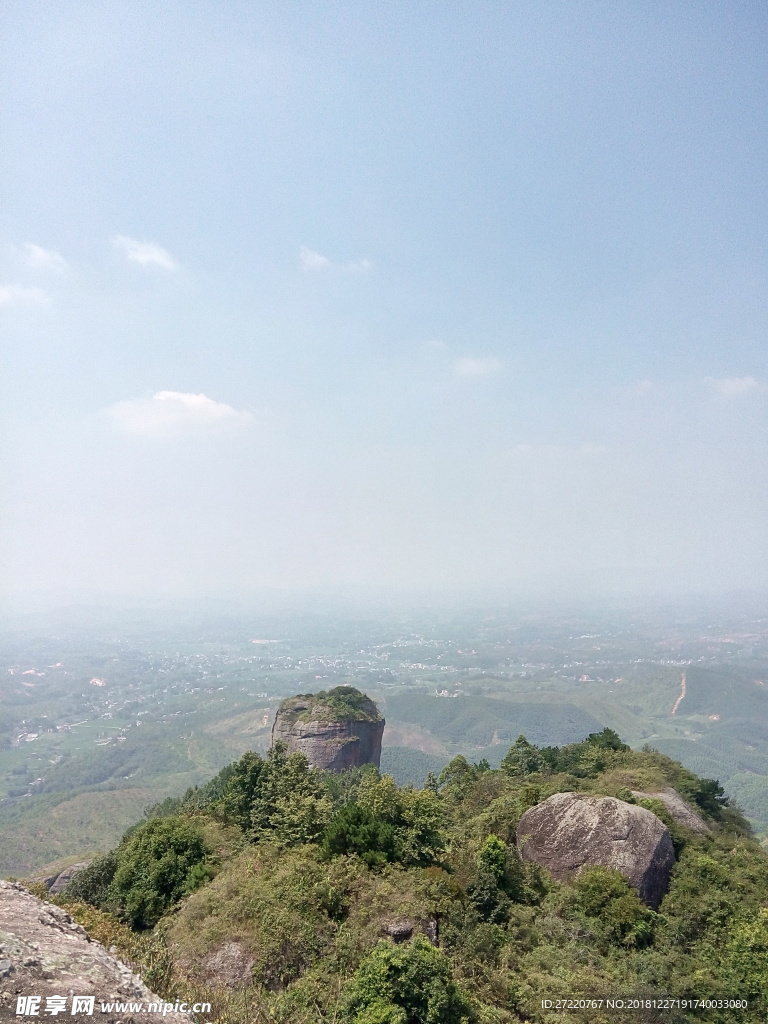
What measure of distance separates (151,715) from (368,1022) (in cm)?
19110

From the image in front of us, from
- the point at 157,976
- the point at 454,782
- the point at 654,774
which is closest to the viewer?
the point at 157,976

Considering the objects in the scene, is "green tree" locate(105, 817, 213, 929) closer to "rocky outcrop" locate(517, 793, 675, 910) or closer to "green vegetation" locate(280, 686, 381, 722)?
"rocky outcrop" locate(517, 793, 675, 910)

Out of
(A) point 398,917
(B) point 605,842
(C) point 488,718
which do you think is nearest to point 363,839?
(A) point 398,917

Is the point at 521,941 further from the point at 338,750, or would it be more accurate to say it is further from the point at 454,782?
the point at 338,750

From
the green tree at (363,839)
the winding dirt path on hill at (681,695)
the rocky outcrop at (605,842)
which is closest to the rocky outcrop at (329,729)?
the rocky outcrop at (605,842)

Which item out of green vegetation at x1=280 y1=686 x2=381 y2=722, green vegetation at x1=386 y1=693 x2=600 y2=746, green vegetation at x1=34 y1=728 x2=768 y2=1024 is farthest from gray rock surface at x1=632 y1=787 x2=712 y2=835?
green vegetation at x1=386 y1=693 x2=600 y2=746

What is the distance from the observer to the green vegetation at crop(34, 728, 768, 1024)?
9.88 m

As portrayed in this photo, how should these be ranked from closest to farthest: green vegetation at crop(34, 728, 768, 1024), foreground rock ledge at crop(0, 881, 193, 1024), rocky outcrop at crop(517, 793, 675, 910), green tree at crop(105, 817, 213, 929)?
1. foreground rock ledge at crop(0, 881, 193, 1024)
2. green vegetation at crop(34, 728, 768, 1024)
3. green tree at crop(105, 817, 213, 929)
4. rocky outcrop at crop(517, 793, 675, 910)

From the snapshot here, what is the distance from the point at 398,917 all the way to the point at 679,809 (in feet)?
49.7

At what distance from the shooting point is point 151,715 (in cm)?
17188

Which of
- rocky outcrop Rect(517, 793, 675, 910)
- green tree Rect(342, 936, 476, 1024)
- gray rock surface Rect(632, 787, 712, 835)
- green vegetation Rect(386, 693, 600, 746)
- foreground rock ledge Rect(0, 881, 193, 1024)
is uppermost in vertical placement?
foreground rock ledge Rect(0, 881, 193, 1024)

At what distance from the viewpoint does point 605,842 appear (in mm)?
16812

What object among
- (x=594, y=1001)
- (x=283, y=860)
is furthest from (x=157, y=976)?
(x=594, y=1001)

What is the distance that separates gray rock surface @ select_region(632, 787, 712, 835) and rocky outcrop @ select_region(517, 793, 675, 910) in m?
3.31
